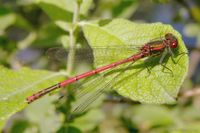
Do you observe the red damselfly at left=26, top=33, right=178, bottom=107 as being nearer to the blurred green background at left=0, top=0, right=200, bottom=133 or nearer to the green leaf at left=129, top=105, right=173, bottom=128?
the blurred green background at left=0, top=0, right=200, bottom=133

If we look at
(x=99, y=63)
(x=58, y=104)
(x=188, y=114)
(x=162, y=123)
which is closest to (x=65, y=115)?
(x=58, y=104)

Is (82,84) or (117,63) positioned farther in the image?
(82,84)

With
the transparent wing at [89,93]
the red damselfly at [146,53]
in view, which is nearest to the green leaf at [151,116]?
the transparent wing at [89,93]

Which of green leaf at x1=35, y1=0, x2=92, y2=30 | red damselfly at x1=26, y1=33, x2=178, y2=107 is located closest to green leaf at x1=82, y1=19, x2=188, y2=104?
red damselfly at x1=26, y1=33, x2=178, y2=107

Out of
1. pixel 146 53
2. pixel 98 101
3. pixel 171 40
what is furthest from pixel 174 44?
pixel 98 101

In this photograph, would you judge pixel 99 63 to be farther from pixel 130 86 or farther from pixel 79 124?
pixel 79 124

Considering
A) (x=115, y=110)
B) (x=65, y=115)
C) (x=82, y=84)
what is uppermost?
(x=82, y=84)
